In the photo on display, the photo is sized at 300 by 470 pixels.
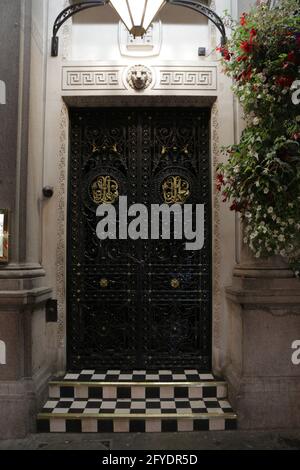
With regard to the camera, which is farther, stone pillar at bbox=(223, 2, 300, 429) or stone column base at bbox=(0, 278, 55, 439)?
stone pillar at bbox=(223, 2, 300, 429)

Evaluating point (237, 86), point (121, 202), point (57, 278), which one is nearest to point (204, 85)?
point (237, 86)

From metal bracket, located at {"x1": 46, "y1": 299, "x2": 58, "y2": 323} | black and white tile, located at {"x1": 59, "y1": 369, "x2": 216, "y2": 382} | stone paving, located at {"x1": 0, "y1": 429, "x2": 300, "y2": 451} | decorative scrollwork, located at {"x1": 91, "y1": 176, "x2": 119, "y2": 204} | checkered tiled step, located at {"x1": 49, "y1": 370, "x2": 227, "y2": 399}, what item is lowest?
stone paving, located at {"x1": 0, "y1": 429, "x2": 300, "y2": 451}

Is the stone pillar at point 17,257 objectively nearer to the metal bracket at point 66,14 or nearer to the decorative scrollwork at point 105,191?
the metal bracket at point 66,14

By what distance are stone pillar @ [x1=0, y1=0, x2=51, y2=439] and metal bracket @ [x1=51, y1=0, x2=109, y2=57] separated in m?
0.41

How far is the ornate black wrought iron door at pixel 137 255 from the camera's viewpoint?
15.0 feet

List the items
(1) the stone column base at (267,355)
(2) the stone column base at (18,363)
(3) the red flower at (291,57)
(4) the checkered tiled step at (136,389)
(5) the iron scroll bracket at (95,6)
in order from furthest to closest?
1. (5) the iron scroll bracket at (95,6)
2. (4) the checkered tiled step at (136,389)
3. (1) the stone column base at (267,355)
4. (2) the stone column base at (18,363)
5. (3) the red flower at (291,57)

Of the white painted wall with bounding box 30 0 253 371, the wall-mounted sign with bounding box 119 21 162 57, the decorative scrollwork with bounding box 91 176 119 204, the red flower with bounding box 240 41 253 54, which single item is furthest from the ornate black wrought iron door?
the red flower with bounding box 240 41 253 54

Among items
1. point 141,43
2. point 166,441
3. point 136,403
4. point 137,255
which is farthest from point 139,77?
point 166,441

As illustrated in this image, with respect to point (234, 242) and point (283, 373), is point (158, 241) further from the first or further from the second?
point (283, 373)

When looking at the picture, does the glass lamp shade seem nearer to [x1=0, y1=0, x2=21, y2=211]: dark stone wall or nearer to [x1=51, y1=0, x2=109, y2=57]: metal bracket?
[x1=51, y1=0, x2=109, y2=57]: metal bracket

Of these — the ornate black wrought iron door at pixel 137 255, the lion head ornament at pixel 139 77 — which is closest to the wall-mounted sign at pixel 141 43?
the lion head ornament at pixel 139 77

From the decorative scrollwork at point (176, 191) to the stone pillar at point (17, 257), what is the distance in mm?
1520

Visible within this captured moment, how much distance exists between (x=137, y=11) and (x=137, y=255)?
246 cm

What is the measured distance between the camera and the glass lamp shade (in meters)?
3.38
